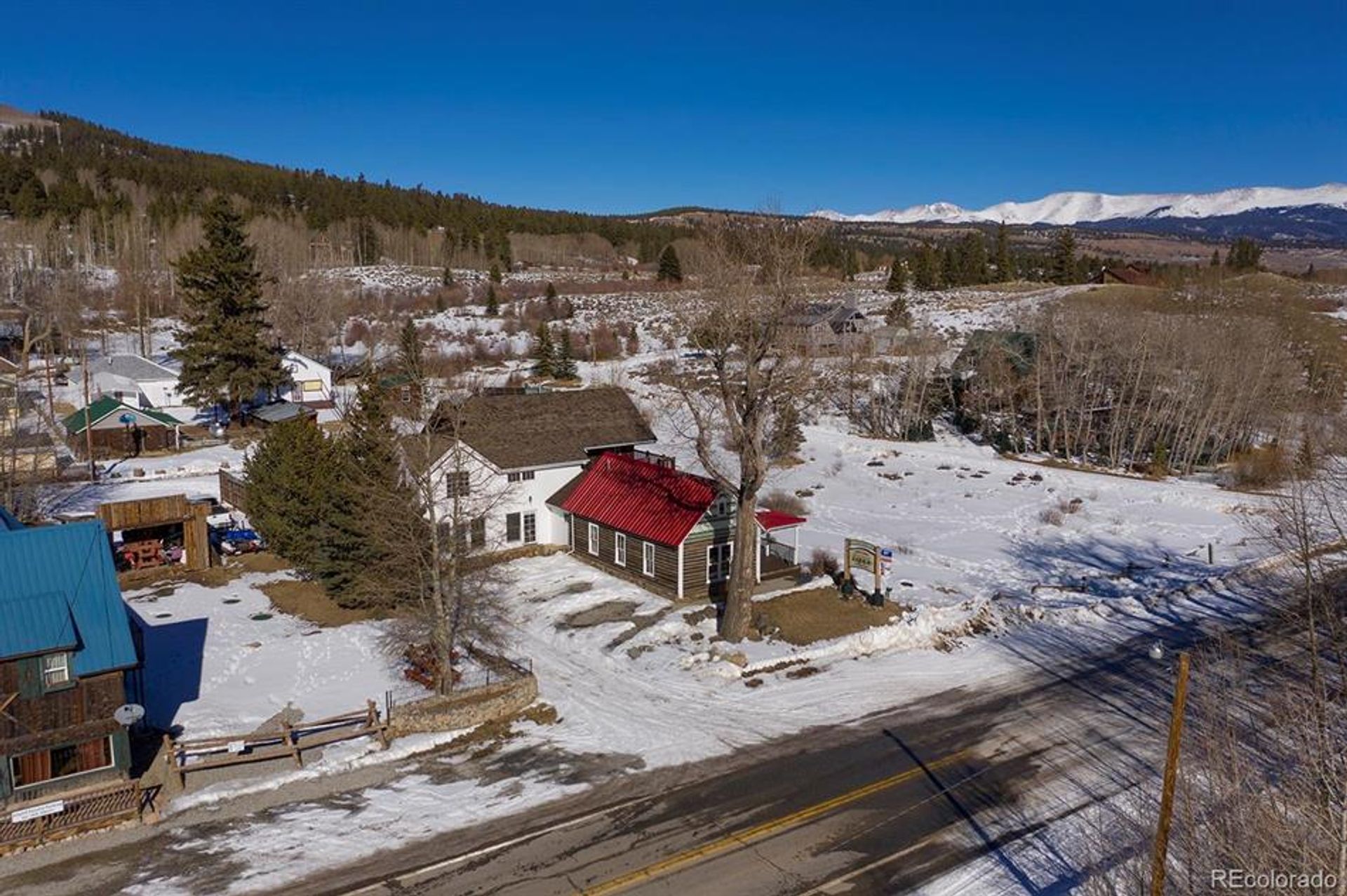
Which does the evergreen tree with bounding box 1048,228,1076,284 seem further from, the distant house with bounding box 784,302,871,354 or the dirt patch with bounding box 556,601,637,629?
the dirt patch with bounding box 556,601,637,629

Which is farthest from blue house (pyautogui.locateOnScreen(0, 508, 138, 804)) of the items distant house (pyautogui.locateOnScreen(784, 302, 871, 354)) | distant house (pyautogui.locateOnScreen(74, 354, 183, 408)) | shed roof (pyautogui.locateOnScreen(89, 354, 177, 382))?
distant house (pyautogui.locateOnScreen(784, 302, 871, 354))

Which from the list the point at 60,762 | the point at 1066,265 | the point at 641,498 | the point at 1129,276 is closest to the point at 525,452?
the point at 641,498

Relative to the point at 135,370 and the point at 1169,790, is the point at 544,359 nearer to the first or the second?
the point at 135,370

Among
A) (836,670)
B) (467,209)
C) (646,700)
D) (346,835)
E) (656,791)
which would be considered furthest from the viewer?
(467,209)

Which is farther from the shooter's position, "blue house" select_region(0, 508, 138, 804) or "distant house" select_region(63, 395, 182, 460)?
"distant house" select_region(63, 395, 182, 460)

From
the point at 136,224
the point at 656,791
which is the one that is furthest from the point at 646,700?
the point at 136,224

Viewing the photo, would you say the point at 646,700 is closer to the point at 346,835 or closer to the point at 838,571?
the point at 346,835
